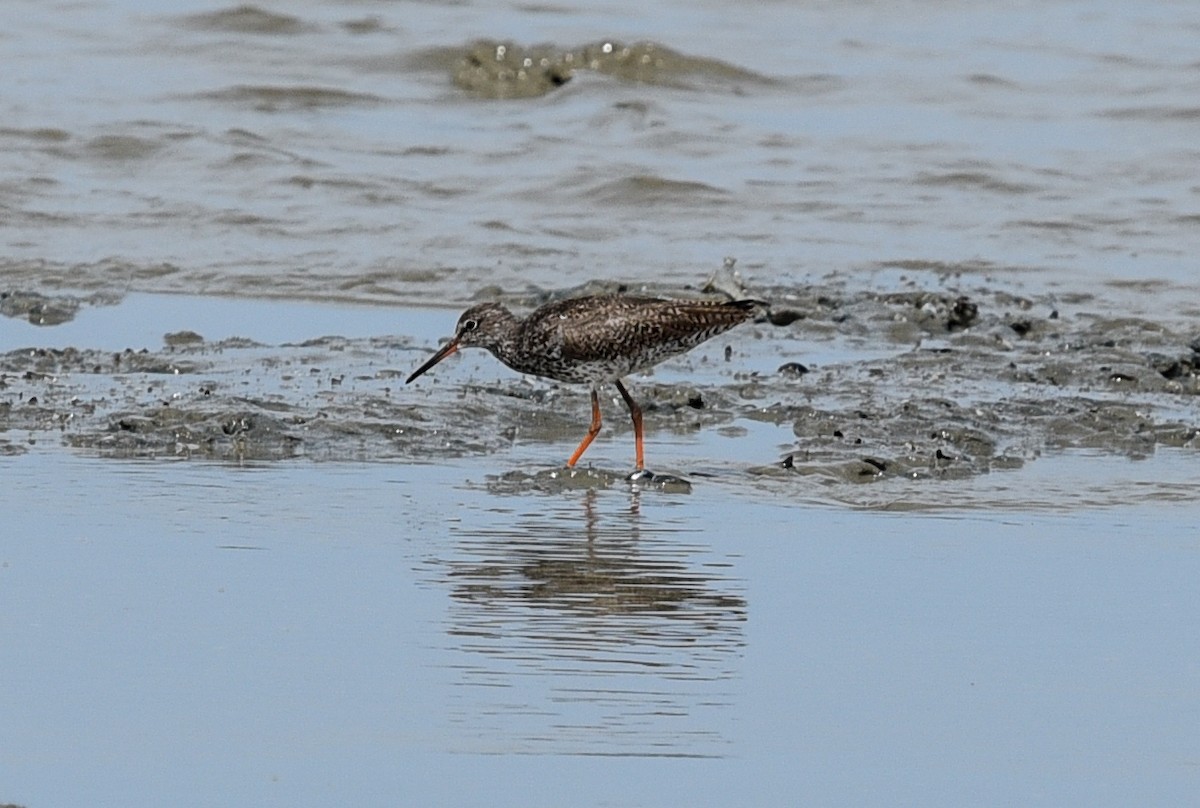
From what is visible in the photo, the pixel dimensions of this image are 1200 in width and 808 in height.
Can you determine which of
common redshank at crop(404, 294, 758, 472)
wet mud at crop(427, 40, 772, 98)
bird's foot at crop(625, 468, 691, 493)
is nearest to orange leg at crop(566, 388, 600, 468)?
Answer: common redshank at crop(404, 294, 758, 472)

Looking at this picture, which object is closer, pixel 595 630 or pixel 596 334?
pixel 595 630

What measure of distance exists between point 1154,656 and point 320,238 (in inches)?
346

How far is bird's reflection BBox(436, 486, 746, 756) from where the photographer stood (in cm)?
542

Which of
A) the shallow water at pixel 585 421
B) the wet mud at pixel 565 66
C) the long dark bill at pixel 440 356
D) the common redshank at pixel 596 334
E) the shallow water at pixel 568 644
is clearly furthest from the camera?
the wet mud at pixel 565 66

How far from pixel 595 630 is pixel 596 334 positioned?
321cm

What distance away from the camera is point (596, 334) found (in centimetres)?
940

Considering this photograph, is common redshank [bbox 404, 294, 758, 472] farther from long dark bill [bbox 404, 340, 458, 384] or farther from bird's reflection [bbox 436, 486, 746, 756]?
bird's reflection [bbox 436, 486, 746, 756]

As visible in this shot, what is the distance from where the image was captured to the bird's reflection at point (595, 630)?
542 cm

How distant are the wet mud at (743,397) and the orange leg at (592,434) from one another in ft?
0.56

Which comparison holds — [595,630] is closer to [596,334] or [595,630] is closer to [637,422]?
[637,422]

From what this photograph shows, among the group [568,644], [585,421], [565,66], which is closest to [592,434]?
[585,421]

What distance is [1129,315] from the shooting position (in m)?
12.4

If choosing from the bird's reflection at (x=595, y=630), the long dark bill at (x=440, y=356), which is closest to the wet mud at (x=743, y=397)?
the long dark bill at (x=440, y=356)

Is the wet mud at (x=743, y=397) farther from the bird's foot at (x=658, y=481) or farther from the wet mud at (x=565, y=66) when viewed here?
the wet mud at (x=565, y=66)
